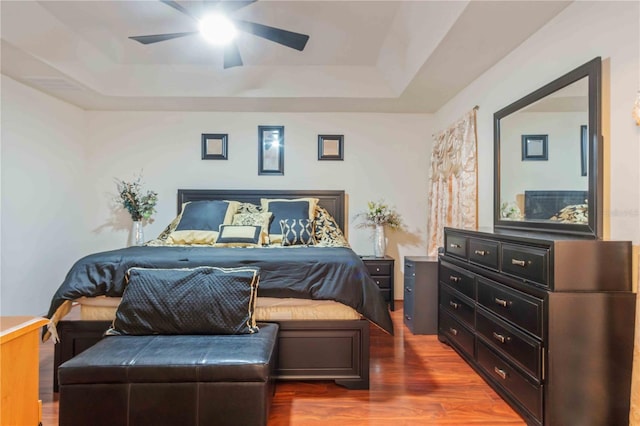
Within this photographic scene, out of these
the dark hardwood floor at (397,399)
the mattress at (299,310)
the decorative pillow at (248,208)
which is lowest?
the dark hardwood floor at (397,399)

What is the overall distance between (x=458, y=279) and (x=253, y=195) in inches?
104

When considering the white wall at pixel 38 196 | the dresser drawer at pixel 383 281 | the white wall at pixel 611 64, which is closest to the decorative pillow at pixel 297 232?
the dresser drawer at pixel 383 281

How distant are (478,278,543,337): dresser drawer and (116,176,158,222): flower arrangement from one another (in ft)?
12.3

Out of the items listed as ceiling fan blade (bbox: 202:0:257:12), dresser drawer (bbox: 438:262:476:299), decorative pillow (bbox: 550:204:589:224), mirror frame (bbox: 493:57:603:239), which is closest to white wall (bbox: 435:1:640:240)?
mirror frame (bbox: 493:57:603:239)

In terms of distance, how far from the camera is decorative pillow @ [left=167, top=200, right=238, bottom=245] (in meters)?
3.31

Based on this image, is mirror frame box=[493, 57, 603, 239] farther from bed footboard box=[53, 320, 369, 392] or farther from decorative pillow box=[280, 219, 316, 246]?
decorative pillow box=[280, 219, 316, 246]

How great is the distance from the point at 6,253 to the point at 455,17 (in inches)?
172

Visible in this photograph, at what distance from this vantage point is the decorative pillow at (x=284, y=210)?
137 inches

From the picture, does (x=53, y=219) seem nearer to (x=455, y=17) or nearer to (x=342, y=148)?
(x=342, y=148)

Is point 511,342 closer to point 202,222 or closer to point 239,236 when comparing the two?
point 239,236

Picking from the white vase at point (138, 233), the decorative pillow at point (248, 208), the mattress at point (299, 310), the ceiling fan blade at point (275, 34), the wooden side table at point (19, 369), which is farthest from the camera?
the white vase at point (138, 233)

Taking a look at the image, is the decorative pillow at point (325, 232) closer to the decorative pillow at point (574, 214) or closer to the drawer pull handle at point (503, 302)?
the drawer pull handle at point (503, 302)

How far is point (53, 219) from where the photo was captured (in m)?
3.78

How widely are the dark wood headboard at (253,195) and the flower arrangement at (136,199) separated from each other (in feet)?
1.10
